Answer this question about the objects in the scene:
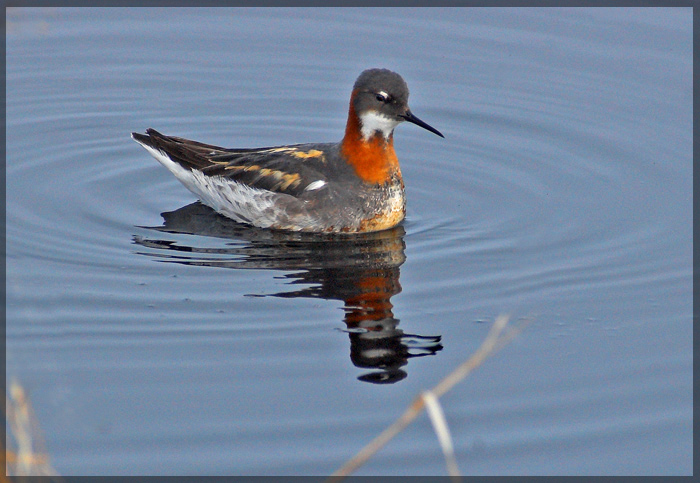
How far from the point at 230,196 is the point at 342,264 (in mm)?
1888

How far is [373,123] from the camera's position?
Answer: 11.4 meters

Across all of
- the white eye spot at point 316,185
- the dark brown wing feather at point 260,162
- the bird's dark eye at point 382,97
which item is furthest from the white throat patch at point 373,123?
the white eye spot at point 316,185

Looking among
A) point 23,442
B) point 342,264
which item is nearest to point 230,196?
point 342,264

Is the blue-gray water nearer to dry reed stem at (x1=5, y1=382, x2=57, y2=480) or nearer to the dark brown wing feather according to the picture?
dry reed stem at (x1=5, y1=382, x2=57, y2=480)

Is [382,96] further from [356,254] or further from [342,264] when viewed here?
[342,264]

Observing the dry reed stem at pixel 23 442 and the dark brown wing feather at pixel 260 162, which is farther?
the dark brown wing feather at pixel 260 162

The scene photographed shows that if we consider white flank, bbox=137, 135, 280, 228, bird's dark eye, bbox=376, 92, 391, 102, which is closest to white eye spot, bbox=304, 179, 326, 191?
white flank, bbox=137, 135, 280, 228

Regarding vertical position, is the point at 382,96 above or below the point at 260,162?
above

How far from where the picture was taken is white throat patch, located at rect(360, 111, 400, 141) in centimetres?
1139

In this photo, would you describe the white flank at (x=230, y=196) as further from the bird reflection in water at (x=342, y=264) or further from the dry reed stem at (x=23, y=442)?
the dry reed stem at (x=23, y=442)

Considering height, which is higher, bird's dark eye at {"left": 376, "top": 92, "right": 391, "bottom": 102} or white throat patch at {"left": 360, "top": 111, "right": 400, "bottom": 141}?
bird's dark eye at {"left": 376, "top": 92, "right": 391, "bottom": 102}

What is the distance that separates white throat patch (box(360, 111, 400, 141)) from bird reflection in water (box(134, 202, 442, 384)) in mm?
1038

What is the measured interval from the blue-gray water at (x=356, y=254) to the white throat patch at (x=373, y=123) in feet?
3.70

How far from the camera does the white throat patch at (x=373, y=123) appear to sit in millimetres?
11391
